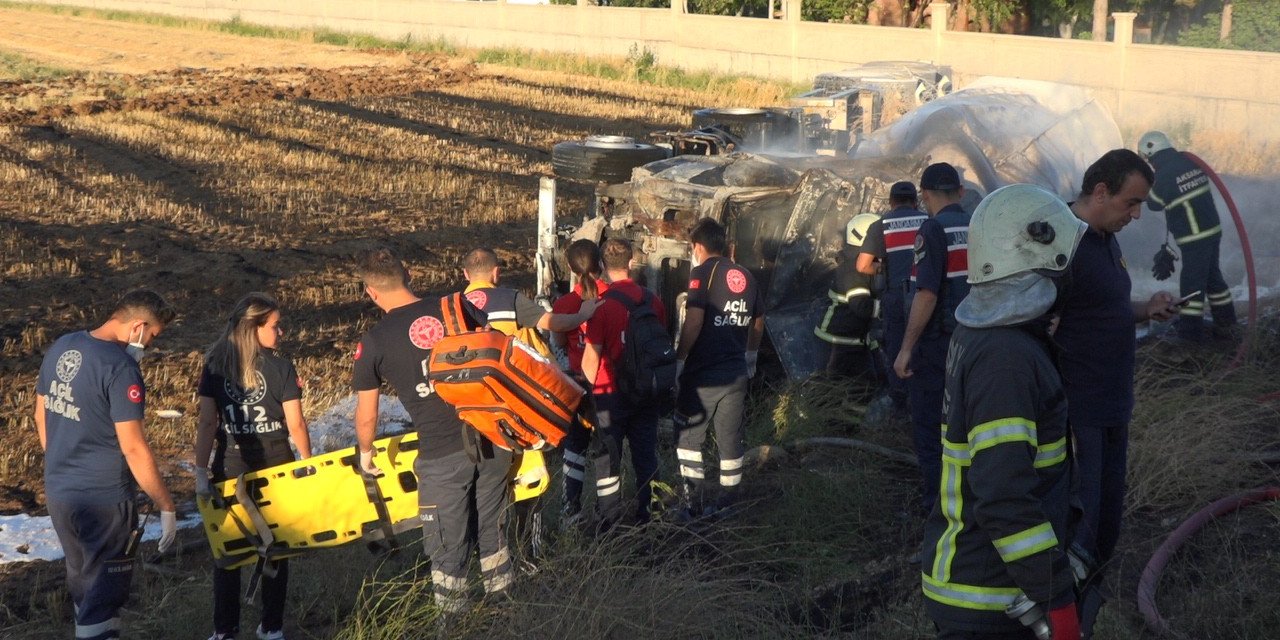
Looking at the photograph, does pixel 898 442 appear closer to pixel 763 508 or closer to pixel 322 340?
pixel 763 508

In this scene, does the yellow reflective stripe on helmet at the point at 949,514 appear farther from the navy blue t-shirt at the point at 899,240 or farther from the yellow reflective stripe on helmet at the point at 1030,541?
the navy blue t-shirt at the point at 899,240

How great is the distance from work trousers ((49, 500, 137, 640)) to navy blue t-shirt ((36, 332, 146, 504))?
57 millimetres

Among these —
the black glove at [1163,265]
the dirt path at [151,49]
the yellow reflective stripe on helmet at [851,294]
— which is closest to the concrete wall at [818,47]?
the dirt path at [151,49]

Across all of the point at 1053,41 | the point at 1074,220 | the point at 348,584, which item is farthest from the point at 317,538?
the point at 1053,41

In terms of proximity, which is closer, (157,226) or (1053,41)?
(157,226)

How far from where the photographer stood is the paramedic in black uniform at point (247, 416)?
486 centimetres


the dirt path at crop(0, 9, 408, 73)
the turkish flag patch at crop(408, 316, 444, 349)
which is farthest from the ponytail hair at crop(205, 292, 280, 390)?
the dirt path at crop(0, 9, 408, 73)

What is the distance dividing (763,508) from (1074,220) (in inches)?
136

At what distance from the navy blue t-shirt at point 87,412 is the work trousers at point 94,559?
6 centimetres

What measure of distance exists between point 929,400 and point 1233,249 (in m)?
6.82

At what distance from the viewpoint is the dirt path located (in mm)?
36062

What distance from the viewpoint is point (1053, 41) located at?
2323cm

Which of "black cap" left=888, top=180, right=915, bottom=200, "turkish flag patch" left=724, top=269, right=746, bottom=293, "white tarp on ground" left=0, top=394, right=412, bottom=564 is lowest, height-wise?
"white tarp on ground" left=0, top=394, right=412, bottom=564

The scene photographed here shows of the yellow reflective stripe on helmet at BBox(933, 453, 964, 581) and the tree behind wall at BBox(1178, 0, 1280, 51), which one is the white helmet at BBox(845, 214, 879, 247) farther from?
the tree behind wall at BBox(1178, 0, 1280, 51)
